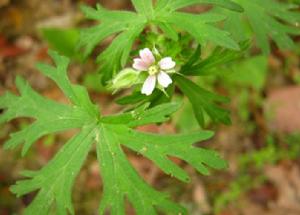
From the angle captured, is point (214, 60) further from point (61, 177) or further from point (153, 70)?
point (61, 177)

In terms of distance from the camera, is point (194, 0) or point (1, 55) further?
point (1, 55)

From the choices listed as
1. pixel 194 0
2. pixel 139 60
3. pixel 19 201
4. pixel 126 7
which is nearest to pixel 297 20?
pixel 194 0

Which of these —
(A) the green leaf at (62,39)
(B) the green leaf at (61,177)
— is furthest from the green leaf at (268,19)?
(A) the green leaf at (62,39)

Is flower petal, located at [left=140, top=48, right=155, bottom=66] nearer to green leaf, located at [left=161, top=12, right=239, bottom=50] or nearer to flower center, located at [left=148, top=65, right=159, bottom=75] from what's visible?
flower center, located at [left=148, top=65, right=159, bottom=75]

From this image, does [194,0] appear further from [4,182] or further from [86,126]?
[4,182]

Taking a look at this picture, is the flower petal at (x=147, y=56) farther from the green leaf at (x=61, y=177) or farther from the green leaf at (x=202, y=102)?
the green leaf at (x=61, y=177)

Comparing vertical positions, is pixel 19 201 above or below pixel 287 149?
above

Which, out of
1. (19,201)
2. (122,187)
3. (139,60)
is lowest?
(19,201)
